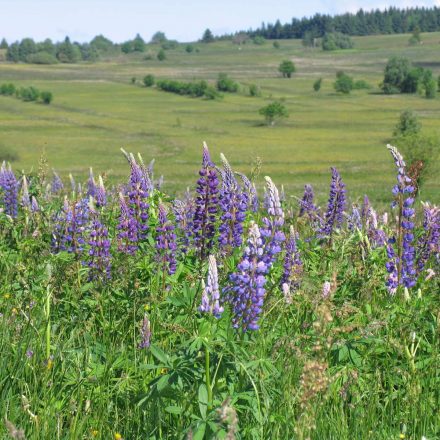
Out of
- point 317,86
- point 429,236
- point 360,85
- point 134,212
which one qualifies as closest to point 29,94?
point 317,86

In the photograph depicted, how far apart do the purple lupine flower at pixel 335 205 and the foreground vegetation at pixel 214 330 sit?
0.03 metres

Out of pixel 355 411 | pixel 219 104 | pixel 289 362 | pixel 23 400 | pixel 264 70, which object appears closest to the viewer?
pixel 23 400

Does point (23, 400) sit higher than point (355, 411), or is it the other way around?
point (23, 400)

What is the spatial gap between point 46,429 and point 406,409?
5.90 feet

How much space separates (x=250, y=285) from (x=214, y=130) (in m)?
86.9

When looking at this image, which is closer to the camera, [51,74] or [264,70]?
[51,74]

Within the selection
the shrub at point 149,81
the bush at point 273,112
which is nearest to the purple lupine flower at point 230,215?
the bush at point 273,112

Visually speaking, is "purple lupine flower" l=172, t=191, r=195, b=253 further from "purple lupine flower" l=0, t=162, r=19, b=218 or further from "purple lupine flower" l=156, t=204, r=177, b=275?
"purple lupine flower" l=0, t=162, r=19, b=218

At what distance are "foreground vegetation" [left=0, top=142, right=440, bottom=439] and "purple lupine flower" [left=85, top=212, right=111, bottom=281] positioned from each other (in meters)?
0.01

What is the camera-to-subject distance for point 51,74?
17388 centimetres

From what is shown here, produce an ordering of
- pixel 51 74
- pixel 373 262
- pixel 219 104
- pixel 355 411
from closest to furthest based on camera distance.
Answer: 1. pixel 355 411
2. pixel 373 262
3. pixel 219 104
4. pixel 51 74

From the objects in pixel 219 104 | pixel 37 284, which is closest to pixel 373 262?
pixel 37 284

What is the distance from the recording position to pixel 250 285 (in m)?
3.57

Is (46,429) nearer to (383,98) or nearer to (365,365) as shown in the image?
(365,365)
